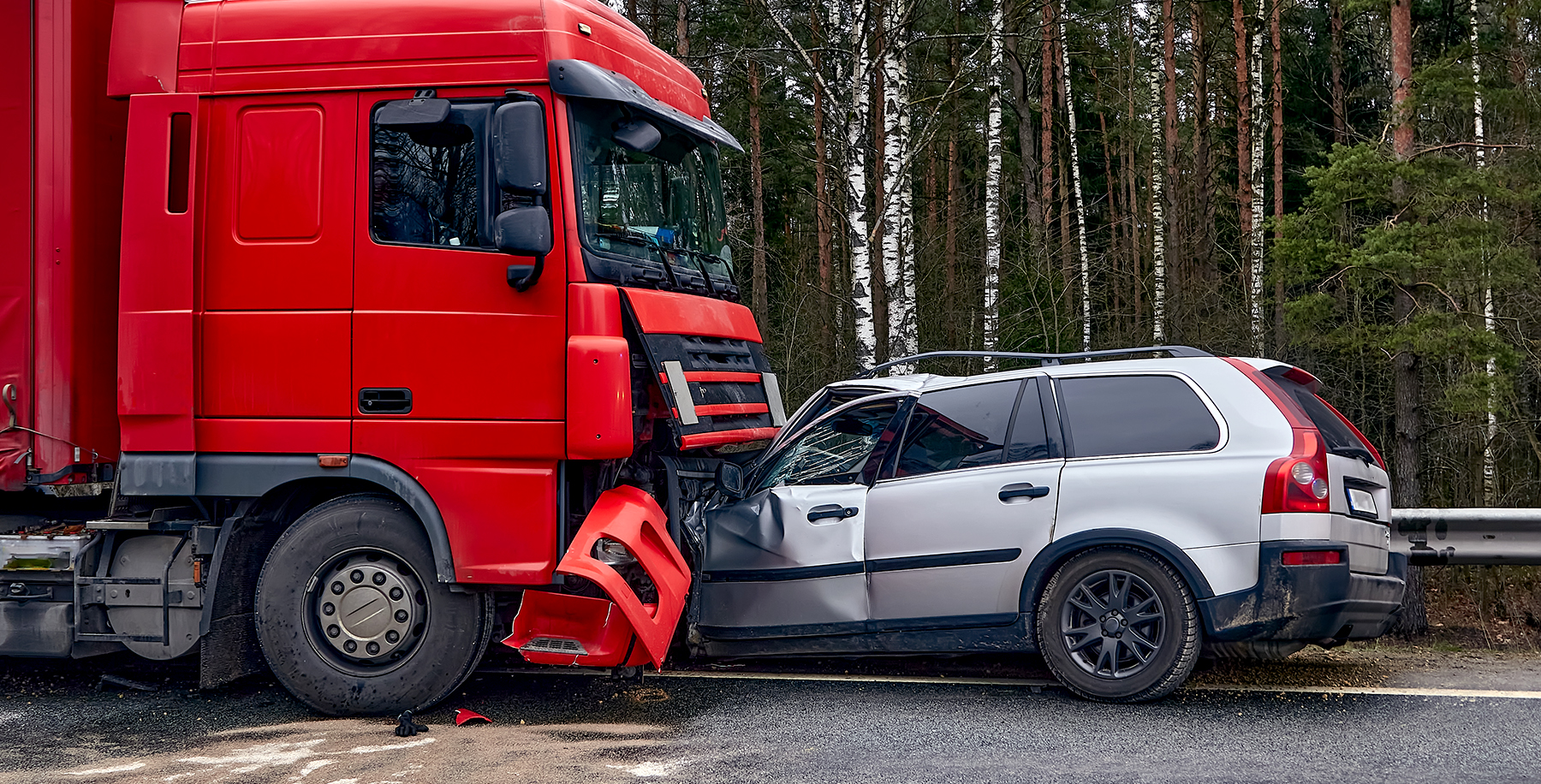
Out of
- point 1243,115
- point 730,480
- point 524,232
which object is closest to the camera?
point 524,232

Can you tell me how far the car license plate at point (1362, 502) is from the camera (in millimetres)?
5676

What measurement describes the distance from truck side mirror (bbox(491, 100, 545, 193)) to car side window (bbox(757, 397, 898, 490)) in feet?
6.61

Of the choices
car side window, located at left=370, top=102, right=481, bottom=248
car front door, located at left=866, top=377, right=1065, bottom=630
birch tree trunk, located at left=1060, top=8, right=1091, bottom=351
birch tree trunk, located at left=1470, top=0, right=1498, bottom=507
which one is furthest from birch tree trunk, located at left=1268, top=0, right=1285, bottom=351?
car side window, located at left=370, top=102, right=481, bottom=248

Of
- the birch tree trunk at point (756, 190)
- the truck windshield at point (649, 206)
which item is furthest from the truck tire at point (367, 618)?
the birch tree trunk at point (756, 190)

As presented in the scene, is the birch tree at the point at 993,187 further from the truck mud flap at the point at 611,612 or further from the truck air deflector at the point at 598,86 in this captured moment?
the truck mud flap at the point at 611,612

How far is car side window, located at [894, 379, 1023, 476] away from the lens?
6.18m

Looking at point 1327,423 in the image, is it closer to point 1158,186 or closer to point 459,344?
point 459,344

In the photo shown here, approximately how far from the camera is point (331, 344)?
5730mm

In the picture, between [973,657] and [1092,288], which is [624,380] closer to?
[973,657]

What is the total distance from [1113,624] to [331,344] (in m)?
3.84

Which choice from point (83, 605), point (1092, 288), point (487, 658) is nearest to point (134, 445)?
point (83, 605)

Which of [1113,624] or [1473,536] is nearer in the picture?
[1113,624]

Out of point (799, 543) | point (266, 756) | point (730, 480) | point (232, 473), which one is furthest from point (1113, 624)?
point (232, 473)

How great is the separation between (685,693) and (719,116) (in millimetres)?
21285
